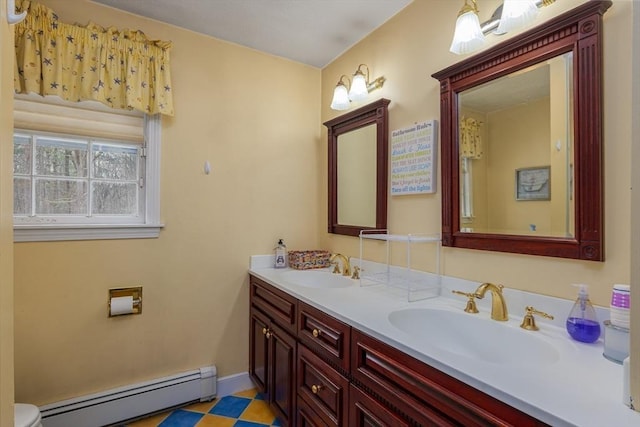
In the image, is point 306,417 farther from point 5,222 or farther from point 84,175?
point 84,175

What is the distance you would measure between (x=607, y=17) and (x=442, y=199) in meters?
0.81

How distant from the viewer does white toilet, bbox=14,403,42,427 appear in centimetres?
127

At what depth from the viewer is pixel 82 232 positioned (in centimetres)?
172

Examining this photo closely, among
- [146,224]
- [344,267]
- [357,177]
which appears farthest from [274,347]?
[357,177]

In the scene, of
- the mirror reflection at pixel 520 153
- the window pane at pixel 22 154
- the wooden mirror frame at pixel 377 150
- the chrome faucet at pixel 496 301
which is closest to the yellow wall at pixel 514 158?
the mirror reflection at pixel 520 153

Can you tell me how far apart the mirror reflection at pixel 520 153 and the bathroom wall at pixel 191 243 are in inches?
50.6

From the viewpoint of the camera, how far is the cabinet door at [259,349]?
1.91m

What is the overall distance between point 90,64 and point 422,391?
85.0 inches

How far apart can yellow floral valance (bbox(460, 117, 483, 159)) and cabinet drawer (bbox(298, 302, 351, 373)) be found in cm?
91

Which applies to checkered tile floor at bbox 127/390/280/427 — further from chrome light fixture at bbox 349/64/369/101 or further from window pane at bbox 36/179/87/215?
chrome light fixture at bbox 349/64/369/101

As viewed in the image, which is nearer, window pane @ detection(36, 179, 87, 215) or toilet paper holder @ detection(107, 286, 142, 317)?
window pane @ detection(36, 179, 87, 215)

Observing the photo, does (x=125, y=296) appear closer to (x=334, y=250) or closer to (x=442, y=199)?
(x=334, y=250)

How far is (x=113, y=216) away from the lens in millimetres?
1866

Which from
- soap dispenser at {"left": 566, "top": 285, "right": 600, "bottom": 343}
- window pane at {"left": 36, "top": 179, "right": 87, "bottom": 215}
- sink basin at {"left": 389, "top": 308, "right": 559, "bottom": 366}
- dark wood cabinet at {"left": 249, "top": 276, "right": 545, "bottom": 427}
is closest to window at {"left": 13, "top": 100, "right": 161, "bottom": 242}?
window pane at {"left": 36, "top": 179, "right": 87, "bottom": 215}
